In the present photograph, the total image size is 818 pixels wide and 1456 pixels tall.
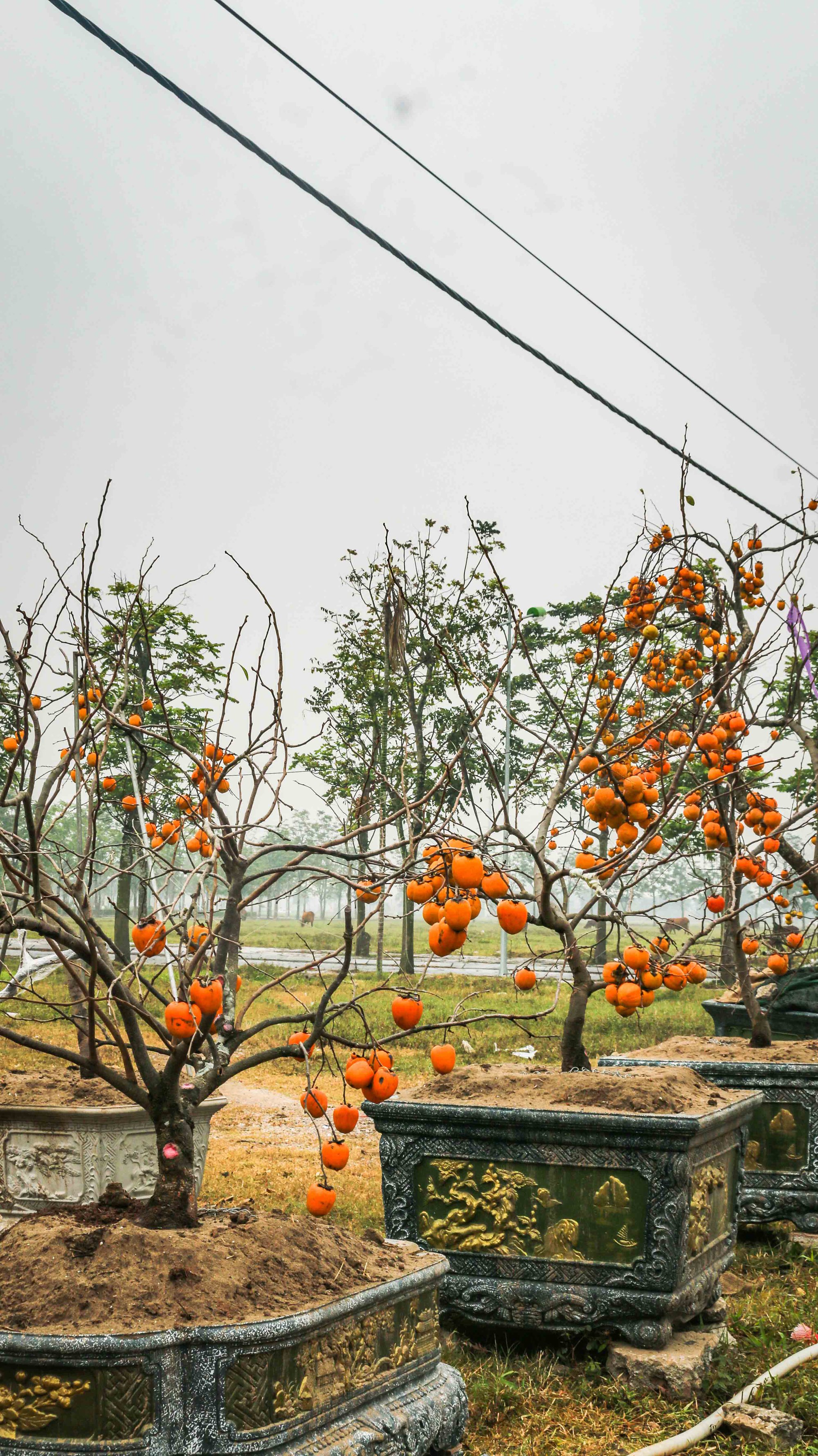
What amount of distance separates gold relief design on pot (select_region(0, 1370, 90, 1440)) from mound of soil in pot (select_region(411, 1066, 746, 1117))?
1.97 metres

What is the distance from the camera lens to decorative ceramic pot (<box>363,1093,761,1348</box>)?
362 centimetres

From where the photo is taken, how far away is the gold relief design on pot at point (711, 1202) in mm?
3779

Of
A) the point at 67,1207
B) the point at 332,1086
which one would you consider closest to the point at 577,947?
the point at 67,1207

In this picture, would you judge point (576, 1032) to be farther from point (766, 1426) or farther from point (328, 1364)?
point (328, 1364)

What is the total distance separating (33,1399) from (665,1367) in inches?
Result: 82.5

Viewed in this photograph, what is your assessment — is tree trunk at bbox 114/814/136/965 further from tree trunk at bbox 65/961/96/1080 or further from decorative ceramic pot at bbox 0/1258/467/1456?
decorative ceramic pot at bbox 0/1258/467/1456

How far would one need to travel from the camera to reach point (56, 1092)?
477 cm

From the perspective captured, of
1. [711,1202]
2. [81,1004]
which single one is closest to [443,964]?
[711,1202]

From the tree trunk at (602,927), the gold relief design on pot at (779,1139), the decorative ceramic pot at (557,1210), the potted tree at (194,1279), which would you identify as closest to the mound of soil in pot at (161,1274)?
the potted tree at (194,1279)

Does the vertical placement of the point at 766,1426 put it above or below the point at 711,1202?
below

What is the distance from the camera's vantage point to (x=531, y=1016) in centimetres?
262

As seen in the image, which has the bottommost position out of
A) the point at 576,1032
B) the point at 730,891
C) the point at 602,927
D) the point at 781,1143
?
the point at 781,1143

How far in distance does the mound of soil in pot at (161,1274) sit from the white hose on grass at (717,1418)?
98 cm

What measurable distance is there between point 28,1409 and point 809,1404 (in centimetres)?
227
